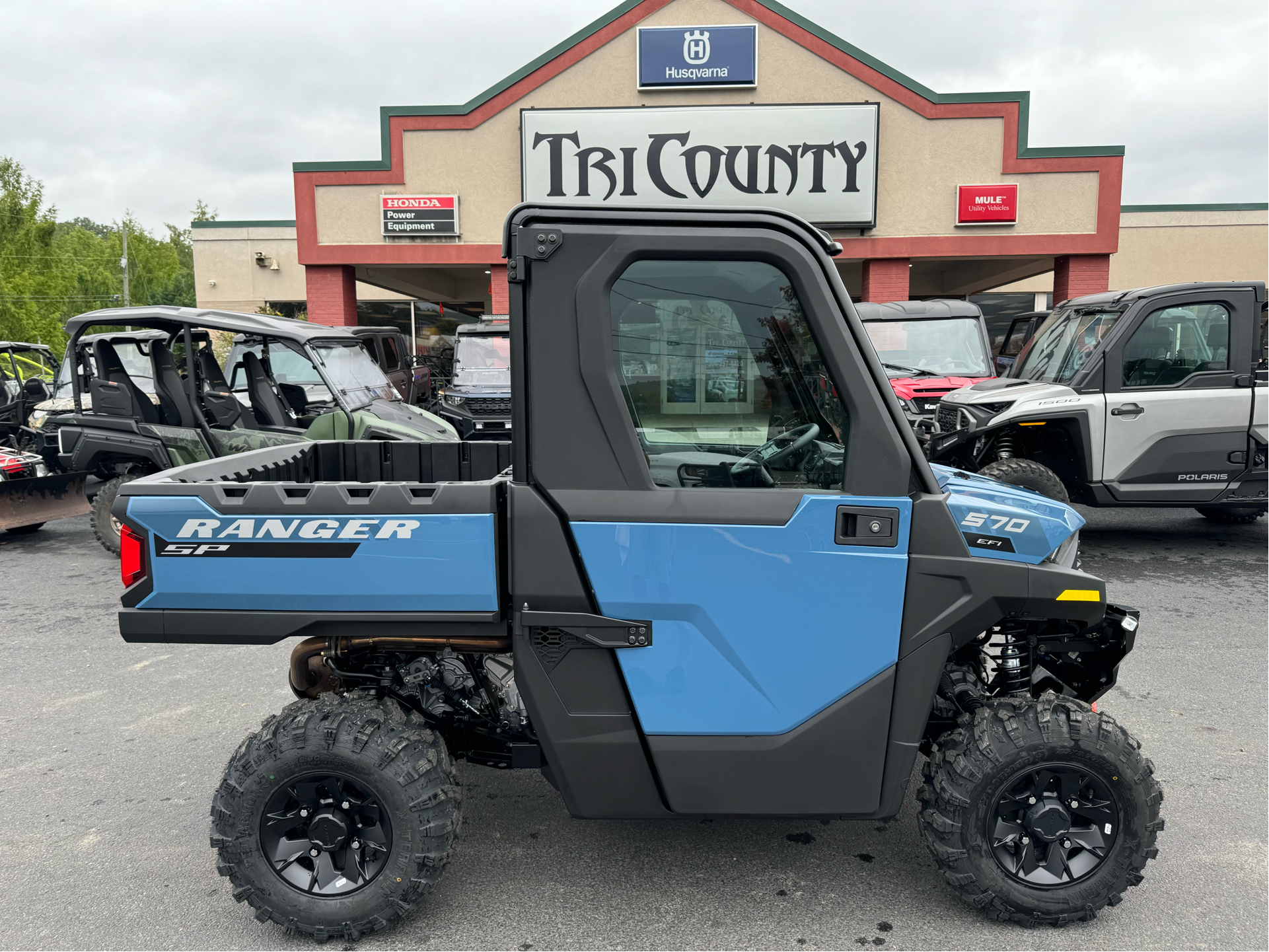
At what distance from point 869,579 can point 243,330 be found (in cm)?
700

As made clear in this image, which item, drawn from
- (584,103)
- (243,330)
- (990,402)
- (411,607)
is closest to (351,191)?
(584,103)

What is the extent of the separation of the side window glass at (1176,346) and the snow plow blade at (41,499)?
9771 millimetres

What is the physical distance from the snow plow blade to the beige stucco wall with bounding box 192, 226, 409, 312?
2249 cm

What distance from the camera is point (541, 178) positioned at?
699 inches

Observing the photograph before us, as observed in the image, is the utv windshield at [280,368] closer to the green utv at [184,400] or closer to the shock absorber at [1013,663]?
the green utv at [184,400]

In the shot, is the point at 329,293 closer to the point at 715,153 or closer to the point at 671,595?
the point at 715,153

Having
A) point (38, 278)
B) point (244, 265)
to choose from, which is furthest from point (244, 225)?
point (38, 278)

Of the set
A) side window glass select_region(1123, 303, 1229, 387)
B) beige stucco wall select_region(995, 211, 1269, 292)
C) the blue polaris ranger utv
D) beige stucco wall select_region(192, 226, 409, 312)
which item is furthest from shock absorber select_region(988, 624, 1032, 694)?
beige stucco wall select_region(192, 226, 409, 312)

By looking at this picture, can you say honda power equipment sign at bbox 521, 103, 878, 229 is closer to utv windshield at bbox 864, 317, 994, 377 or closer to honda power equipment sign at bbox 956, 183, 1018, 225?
honda power equipment sign at bbox 956, 183, 1018, 225

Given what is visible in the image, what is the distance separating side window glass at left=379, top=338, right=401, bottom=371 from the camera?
15562mm

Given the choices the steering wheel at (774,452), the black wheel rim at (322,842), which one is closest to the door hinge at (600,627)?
the steering wheel at (774,452)

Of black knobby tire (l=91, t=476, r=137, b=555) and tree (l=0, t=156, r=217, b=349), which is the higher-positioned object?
tree (l=0, t=156, r=217, b=349)

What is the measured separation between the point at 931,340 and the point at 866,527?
9.23 m

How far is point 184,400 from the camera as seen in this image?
8039 mm
